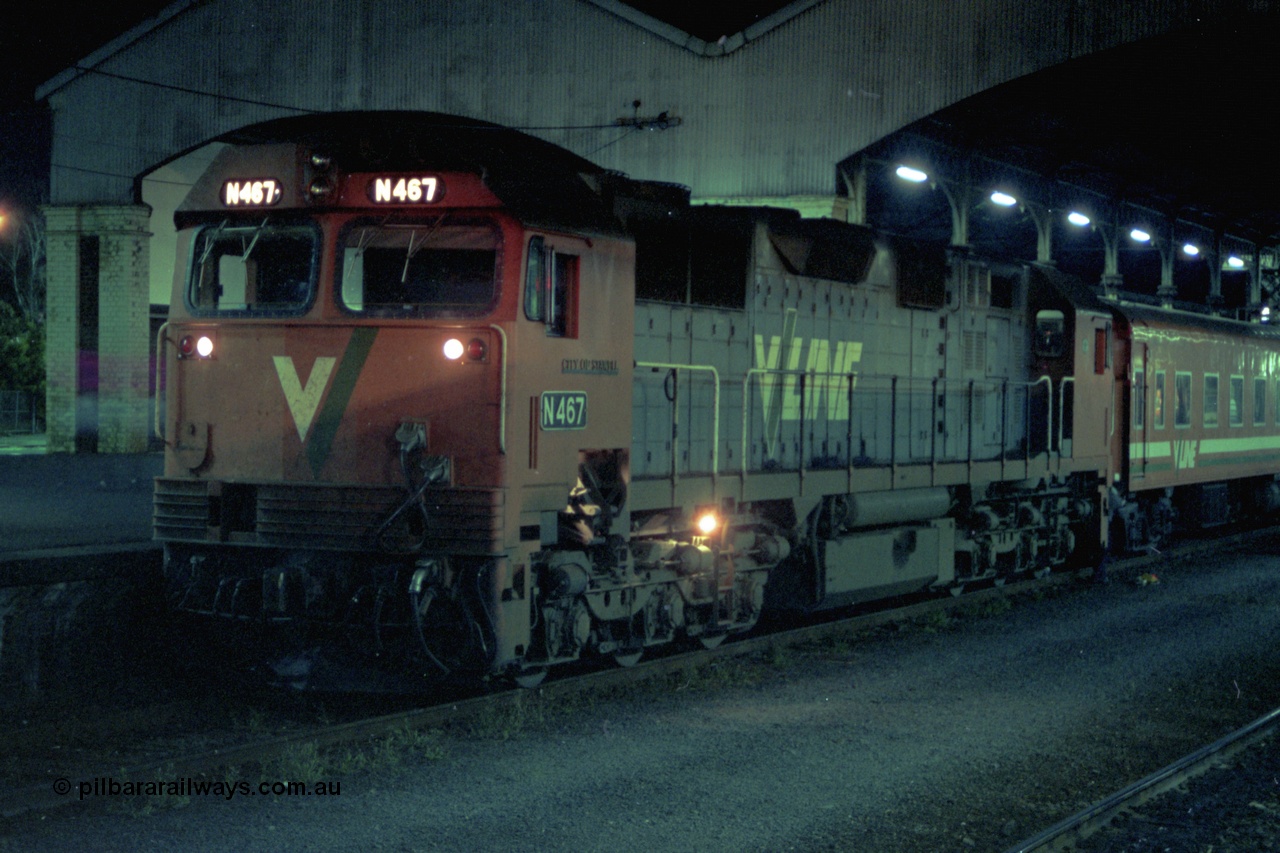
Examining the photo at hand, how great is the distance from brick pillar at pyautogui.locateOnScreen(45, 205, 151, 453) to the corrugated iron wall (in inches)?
21.6

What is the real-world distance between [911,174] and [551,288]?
1580cm

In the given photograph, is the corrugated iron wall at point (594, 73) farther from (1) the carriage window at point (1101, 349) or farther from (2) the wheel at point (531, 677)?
(2) the wheel at point (531, 677)

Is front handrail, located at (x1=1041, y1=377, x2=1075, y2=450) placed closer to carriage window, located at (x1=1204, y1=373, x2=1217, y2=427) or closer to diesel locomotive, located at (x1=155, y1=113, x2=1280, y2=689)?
diesel locomotive, located at (x1=155, y1=113, x2=1280, y2=689)

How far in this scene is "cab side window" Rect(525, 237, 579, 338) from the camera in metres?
7.80

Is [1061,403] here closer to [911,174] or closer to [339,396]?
[911,174]

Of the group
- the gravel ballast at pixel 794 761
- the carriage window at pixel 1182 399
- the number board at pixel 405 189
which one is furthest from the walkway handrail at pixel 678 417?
the carriage window at pixel 1182 399

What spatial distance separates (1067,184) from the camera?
2805 centimetres

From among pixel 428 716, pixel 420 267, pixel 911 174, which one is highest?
pixel 911 174

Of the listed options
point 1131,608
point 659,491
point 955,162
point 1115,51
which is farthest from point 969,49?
point 659,491

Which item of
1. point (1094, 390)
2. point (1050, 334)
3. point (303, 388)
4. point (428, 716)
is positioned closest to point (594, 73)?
point (1050, 334)

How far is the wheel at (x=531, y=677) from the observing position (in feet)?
27.5

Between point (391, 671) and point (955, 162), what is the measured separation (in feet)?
61.1

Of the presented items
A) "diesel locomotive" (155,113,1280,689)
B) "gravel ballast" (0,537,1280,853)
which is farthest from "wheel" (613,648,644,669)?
"gravel ballast" (0,537,1280,853)

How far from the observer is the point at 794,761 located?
7230 mm
